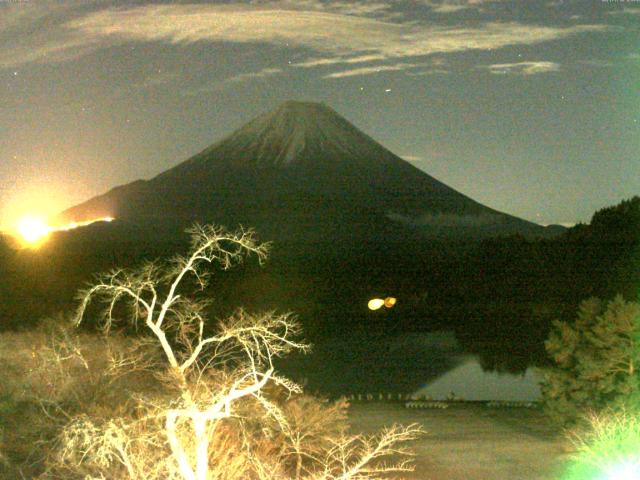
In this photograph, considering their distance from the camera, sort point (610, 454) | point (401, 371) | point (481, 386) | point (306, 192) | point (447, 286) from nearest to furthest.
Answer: point (610, 454) → point (481, 386) → point (401, 371) → point (447, 286) → point (306, 192)

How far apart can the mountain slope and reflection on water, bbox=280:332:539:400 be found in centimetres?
6179

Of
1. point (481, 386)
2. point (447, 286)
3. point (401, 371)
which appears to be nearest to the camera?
point (481, 386)

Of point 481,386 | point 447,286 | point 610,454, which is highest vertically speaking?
point 610,454

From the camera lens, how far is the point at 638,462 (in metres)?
10.0

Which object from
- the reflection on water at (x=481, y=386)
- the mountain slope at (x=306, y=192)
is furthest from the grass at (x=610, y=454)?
the mountain slope at (x=306, y=192)

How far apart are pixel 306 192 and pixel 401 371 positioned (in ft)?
286

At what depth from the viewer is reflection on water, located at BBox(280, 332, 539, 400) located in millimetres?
25062

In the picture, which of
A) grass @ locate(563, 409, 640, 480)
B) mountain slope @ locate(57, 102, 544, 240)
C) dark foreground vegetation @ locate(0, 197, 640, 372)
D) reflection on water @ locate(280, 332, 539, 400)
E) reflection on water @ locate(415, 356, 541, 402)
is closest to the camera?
grass @ locate(563, 409, 640, 480)

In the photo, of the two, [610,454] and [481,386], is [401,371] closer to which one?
[481,386]

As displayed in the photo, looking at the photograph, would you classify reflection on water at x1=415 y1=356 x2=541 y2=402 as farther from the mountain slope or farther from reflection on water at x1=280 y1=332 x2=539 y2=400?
the mountain slope

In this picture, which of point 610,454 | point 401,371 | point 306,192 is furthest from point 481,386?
point 306,192

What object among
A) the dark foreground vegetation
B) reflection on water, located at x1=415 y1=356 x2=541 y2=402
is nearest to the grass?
reflection on water, located at x1=415 y1=356 x2=541 y2=402

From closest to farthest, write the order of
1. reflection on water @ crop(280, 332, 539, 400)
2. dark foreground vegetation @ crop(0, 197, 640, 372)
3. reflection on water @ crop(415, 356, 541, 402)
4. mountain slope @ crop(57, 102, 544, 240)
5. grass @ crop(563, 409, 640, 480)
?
grass @ crop(563, 409, 640, 480) → reflection on water @ crop(415, 356, 541, 402) → reflection on water @ crop(280, 332, 539, 400) → dark foreground vegetation @ crop(0, 197, 640, 372) → mountain slope @ crop(57, 102, 544, 240)

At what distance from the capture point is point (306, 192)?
380 feet
